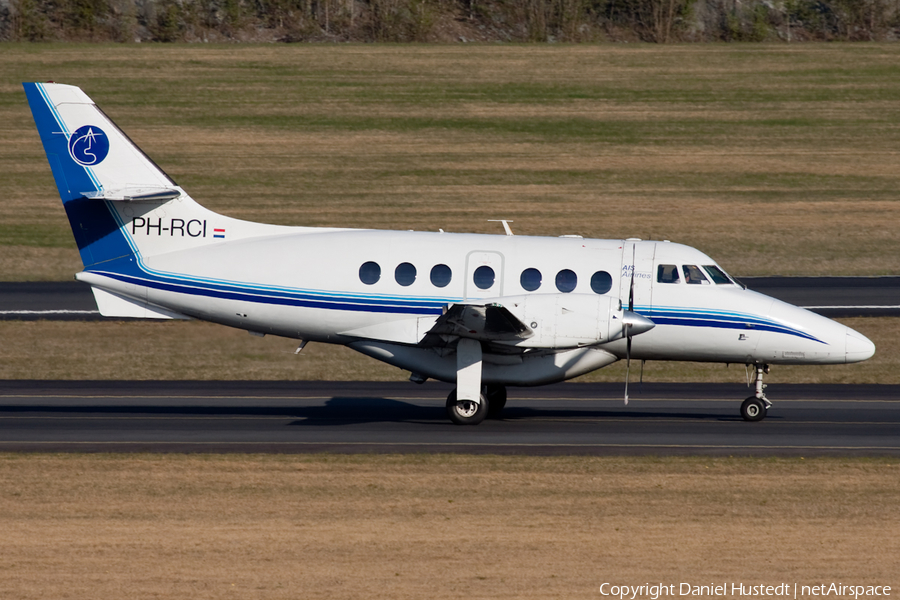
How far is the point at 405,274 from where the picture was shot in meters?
19.3

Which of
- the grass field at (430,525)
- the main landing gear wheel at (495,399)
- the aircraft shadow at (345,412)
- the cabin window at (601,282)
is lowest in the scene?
the aircraft shadow at (345,412)

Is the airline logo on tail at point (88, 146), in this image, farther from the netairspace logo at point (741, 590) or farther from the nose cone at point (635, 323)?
the netairspace logo at point (741, 590)

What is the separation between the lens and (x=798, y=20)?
2311 inches

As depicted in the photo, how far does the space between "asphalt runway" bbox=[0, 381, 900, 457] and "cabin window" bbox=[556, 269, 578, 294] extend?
234 cm

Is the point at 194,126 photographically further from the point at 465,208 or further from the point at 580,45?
the point at 580,45

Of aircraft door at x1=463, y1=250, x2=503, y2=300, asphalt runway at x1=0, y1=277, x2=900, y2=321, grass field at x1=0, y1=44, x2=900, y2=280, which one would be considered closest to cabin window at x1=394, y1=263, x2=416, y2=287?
aircraft door at x1=463, y1=250, x2=503, y2=300

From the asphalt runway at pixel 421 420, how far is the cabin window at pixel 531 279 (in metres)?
2.37

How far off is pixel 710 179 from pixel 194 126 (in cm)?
2083

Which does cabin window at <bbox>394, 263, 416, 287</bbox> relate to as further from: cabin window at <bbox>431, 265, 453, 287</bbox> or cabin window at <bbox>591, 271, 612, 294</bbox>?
cabin window at <bbox>591, 271, 612, 294</bbox>

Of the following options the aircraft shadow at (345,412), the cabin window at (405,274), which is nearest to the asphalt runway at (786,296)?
the aircraft shadow at (345,412)

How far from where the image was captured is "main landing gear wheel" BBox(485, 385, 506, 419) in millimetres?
20297

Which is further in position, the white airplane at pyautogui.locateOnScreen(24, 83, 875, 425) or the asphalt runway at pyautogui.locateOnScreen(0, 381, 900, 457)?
the white airplane at pyautogui.locateOnScreen(24, 83, 875, 425)

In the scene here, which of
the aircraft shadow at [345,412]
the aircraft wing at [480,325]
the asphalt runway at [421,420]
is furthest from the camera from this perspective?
the aircraft shadow at [345,412]

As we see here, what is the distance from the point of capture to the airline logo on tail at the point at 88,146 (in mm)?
19562
